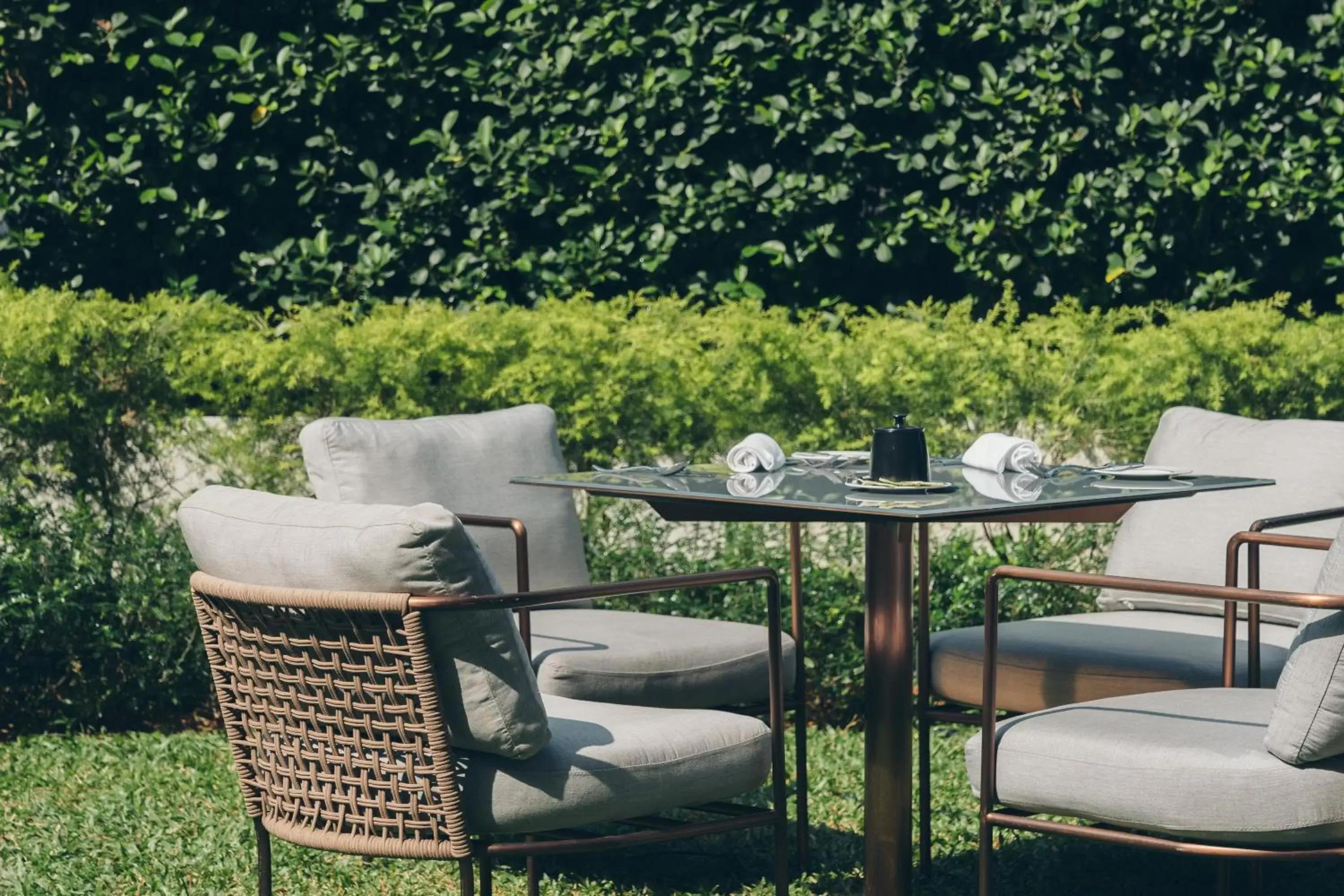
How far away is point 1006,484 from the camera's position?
3.28 meters

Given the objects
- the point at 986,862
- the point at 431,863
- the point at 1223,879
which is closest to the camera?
the point at 986,862

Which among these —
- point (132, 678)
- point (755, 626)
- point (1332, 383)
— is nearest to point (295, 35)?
point (132, 678)

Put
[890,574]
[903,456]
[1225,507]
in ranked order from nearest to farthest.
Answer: [890,574], [903,456], [1225,507]

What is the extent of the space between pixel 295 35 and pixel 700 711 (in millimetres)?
4150

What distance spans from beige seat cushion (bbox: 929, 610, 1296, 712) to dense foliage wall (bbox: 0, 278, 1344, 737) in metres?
1.20

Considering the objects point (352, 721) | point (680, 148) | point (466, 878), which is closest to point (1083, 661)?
point (466, 878)

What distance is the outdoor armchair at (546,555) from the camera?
3457 mm

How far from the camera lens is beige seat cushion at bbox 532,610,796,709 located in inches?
134

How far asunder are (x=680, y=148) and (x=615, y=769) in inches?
153

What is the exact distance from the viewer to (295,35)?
20.0ft

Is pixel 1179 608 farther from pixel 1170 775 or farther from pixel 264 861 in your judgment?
pixel 264 861

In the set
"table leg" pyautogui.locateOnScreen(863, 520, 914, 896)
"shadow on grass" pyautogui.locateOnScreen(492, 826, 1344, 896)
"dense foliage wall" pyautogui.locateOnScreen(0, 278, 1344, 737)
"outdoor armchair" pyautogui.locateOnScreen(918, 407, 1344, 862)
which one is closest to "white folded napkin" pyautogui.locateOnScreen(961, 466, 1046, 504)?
"table leg" pyautogui.locateOnScreen(863, 520, 914, 896)

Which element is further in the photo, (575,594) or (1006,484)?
(1006,484)

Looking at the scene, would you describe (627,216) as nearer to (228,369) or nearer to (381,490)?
(228,369)
